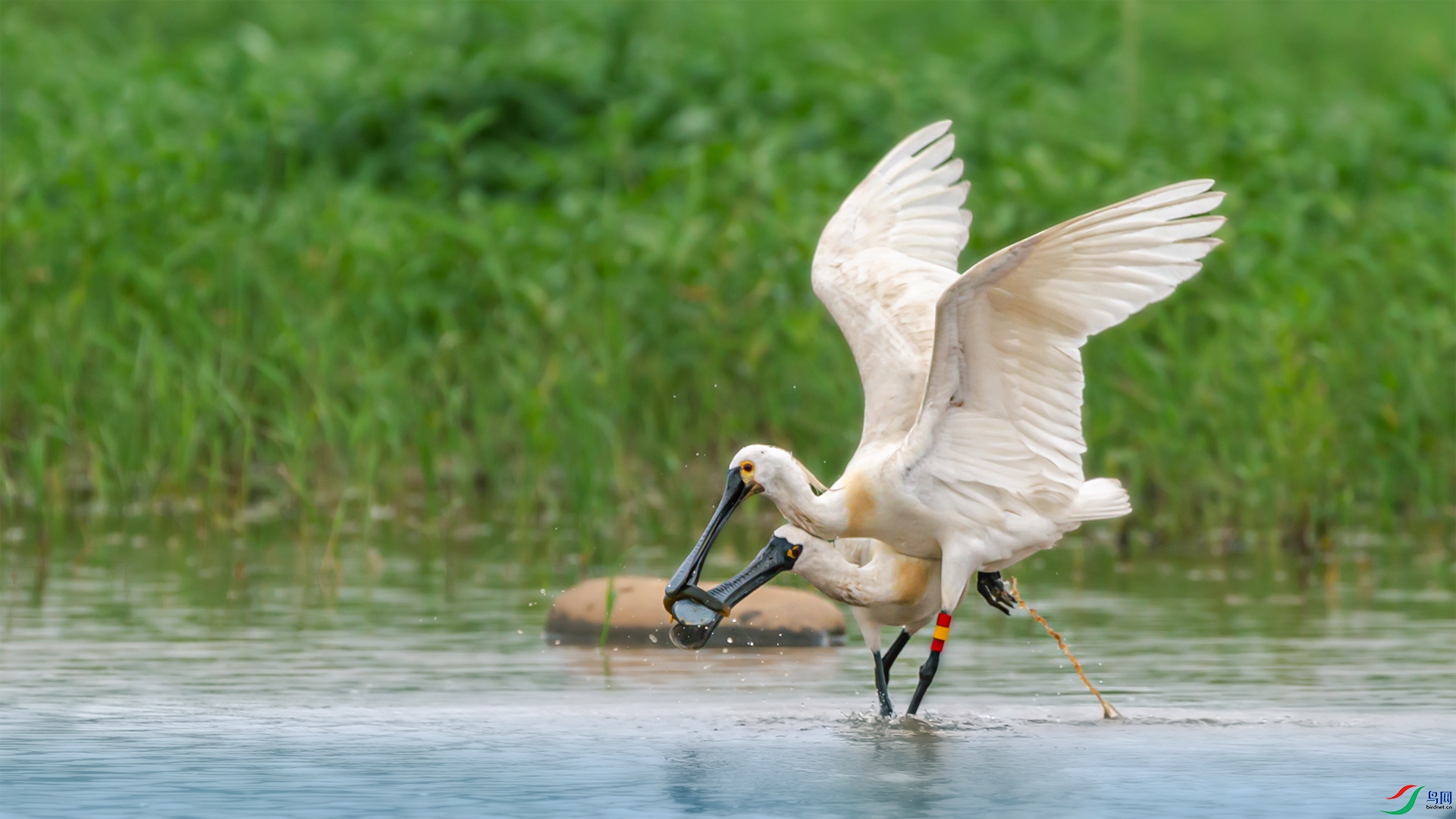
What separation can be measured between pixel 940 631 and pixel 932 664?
11cm

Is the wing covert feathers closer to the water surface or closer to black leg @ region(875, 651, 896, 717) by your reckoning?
the water surface

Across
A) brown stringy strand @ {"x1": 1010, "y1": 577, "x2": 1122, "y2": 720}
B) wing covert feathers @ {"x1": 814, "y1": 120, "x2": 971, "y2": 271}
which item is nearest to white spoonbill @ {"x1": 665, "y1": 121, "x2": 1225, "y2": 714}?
brown stringy strand @ {"x1": 1010, "y1": 577, "x2": 1122, "y2": 720}

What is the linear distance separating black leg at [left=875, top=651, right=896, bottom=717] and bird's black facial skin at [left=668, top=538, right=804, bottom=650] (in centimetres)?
42

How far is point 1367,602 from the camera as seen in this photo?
1073 cm

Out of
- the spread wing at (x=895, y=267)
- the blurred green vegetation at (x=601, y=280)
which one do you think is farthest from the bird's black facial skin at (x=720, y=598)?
the blurred green vegetation at (x=601, y=280)

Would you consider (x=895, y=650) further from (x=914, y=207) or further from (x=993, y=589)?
(x=914, y=207)

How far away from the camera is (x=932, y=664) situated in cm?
855

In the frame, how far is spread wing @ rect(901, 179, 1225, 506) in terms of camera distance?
8.10 metres

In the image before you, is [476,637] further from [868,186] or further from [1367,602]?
[1367,602]

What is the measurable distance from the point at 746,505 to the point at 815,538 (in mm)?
5020

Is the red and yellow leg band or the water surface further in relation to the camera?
the red and yellow leg band

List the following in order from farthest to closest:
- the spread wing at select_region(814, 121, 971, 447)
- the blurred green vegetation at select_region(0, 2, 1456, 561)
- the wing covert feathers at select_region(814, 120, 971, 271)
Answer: the blurred green vegetation at select_region(0, 2, 1456, 561), the wing covert feathers at select_region(814, 120, 971, 271), the spread wing at select_region(814, 121, 971, 447)

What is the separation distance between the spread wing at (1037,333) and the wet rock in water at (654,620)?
1.76 meters

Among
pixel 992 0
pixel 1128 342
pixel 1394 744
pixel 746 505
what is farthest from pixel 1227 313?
pixel 992 0
